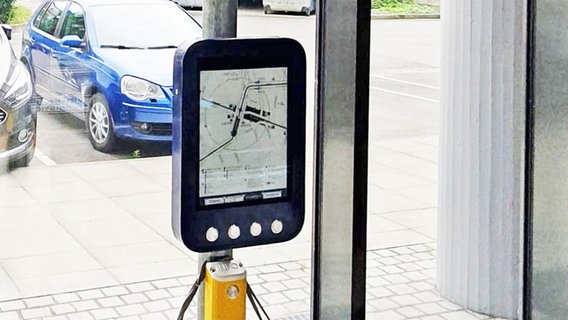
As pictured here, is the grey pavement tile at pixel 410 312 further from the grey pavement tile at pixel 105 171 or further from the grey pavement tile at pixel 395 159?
the grey pavement tile at pixel 105 171

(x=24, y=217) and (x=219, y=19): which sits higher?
(x=219, y=19)

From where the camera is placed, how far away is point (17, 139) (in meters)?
2.03

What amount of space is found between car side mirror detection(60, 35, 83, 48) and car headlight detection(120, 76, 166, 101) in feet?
0.45

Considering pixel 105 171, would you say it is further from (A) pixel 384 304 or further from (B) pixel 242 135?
(A) pixel 384 304

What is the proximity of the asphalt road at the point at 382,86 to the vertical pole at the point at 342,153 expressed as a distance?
55mm

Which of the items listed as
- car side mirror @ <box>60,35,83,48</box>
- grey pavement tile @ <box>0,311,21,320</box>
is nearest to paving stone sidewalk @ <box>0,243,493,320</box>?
grey pavement tile @ <box>0,311,21,320</box>

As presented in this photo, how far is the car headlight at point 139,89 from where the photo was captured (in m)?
1.97

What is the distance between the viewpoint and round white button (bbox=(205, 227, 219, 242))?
5.10 feet

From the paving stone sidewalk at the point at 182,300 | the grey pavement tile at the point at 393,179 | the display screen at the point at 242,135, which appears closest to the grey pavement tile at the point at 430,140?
the grey pavement tile at the point at 393,179

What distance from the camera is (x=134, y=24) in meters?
2.03

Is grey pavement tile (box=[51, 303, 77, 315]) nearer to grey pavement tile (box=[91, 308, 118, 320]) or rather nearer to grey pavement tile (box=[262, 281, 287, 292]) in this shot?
grey pavement tile (box=[91, 308, 118, 320])

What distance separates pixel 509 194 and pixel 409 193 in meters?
0.35

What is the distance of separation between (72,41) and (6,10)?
0.55ft

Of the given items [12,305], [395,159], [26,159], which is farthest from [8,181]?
[395,159]
